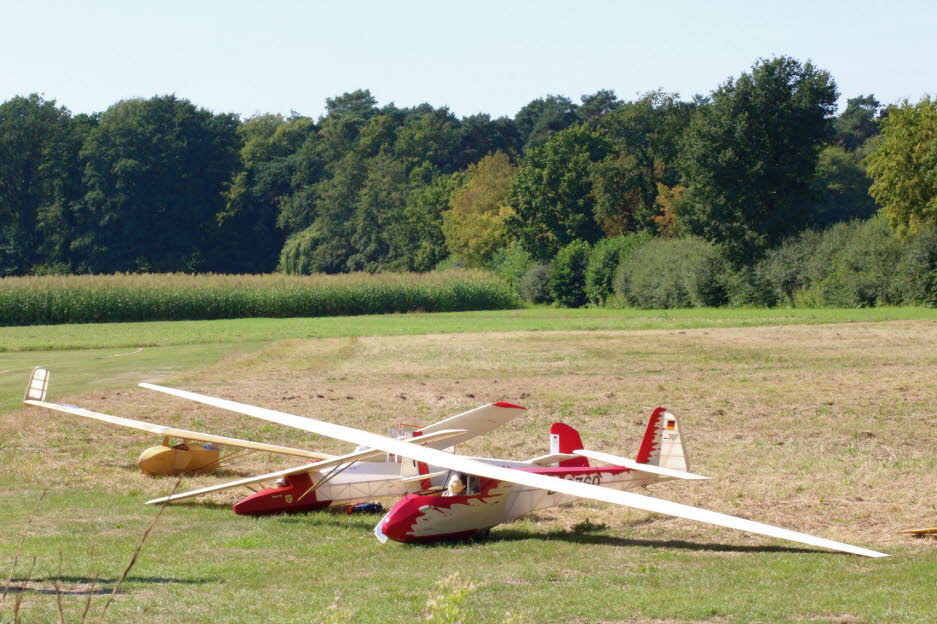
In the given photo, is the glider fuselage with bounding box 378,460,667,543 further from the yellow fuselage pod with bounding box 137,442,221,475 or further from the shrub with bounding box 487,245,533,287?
the shrub with bounding box 487,245,533,287

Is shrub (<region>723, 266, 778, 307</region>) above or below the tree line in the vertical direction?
below

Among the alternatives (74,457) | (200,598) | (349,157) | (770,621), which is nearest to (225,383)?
(74,457)

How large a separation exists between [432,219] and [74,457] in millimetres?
105313

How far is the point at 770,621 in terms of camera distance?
7.72m

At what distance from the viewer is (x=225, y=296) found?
69.1 meters

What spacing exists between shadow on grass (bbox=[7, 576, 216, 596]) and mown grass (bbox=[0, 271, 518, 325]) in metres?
57.9

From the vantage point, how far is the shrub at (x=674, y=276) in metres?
66.5

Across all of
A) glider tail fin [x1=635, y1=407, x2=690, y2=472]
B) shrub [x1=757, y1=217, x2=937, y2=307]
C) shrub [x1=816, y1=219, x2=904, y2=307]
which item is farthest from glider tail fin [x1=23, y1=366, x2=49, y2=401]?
shrub [x1=816, y1=219, x2=904, y2=307]

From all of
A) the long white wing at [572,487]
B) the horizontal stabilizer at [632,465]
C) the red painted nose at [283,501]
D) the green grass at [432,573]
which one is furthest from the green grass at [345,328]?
the long white wing at [572,487]

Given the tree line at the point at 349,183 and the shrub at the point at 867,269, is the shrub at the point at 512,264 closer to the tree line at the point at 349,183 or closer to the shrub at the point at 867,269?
the tree line at the point at 349,183

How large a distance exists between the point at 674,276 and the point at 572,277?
15722 mm

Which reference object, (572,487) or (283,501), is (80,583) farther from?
(572,487)

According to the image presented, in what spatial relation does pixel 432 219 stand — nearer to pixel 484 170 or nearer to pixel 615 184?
pixel 484 170

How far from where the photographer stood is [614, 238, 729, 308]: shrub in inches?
2618
